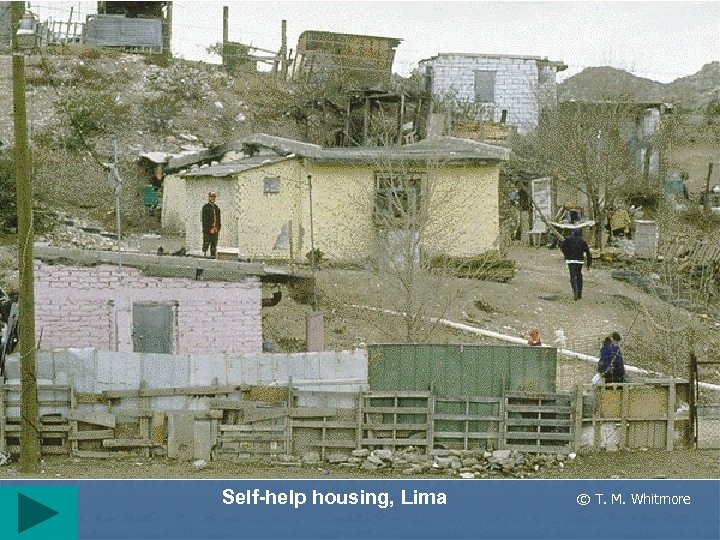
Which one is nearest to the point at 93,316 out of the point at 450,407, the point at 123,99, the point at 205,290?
the point at 205,290

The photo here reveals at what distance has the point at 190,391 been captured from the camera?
633 inches

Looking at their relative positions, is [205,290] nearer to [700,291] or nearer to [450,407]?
[450,407]

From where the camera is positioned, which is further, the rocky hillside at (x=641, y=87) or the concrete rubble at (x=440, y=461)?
the rocky hillside at (x=641, y=87)

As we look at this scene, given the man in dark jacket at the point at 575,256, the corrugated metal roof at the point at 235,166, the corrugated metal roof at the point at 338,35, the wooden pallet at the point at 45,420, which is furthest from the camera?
the corrugated metal roof at the point at 338,35

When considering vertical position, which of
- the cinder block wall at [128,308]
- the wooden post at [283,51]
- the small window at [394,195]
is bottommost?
the cinder block wall at [128,308]

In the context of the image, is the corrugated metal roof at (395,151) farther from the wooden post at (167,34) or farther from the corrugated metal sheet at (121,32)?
the corrugated metal sheet at (121,32)

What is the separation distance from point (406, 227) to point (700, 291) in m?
7.64

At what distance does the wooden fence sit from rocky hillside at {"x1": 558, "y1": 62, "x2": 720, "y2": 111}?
2376 cm

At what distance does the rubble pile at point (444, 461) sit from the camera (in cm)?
1545

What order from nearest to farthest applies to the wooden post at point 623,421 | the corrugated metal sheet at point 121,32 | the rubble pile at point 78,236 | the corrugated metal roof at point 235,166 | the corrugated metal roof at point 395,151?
the wooden post at point 623,421 < the corrugated metal roof at point 235,166 < the corrugated metal roof at point 395,151 < the rubble pile at point 78,236 < the corrugated metal sheet at point 121,32

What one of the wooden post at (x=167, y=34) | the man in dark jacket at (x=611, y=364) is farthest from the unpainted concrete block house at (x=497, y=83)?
the man in dark jacket at (x=611, y=364)

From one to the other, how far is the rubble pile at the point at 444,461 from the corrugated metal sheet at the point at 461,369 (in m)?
0.89

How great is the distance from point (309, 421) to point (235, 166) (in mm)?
10493

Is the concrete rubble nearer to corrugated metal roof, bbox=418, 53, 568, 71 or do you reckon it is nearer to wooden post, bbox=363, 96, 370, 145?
wooden post, bbox=363, 96, 370, 145
